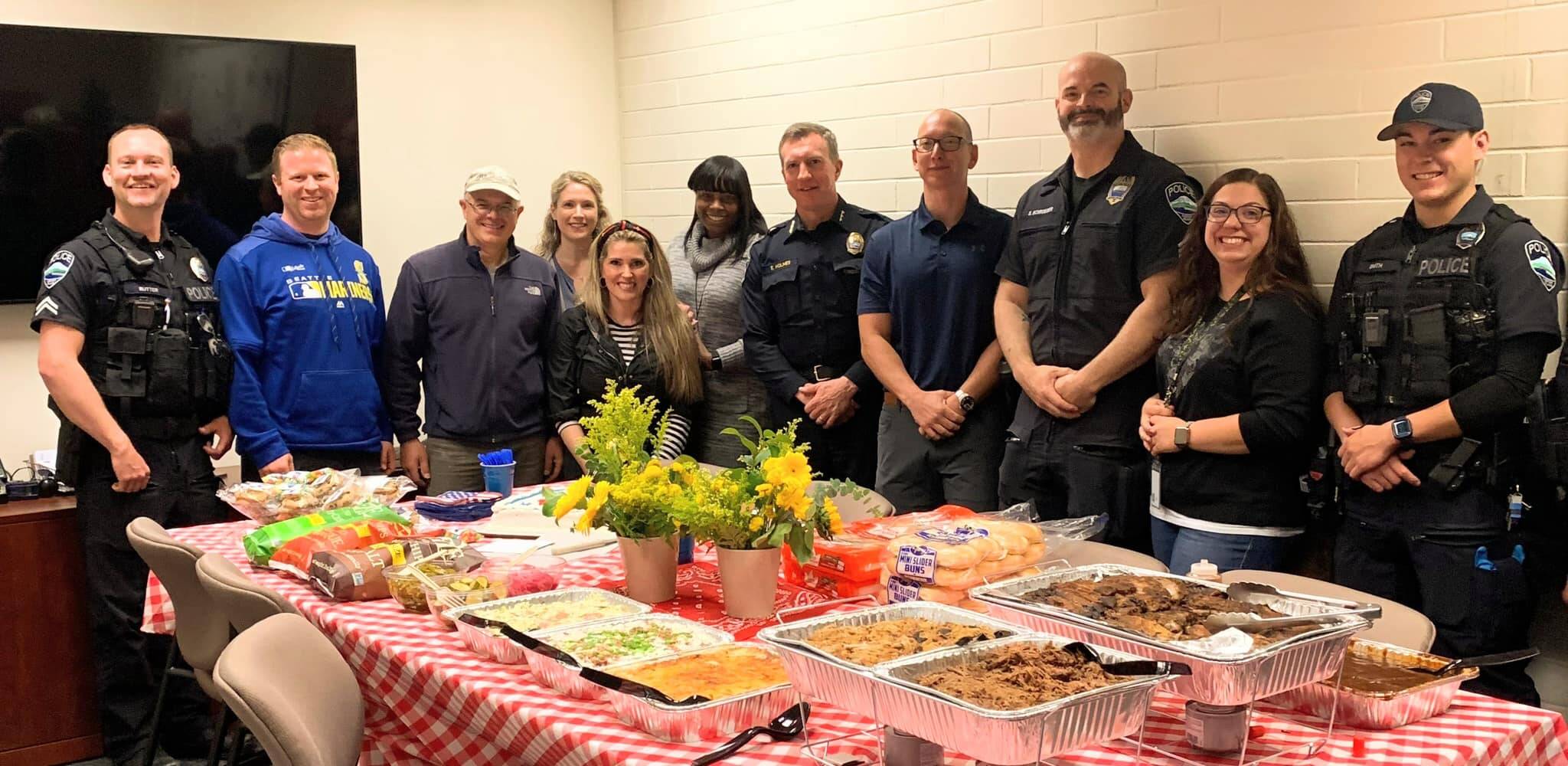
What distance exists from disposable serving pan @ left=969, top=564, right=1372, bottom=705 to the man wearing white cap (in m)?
2.72

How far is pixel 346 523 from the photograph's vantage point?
2.92 meters

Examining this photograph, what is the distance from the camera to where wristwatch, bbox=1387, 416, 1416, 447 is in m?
3.06

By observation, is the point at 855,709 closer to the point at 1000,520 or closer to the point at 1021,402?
the point at 1000,520

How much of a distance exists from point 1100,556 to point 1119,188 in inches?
57.4

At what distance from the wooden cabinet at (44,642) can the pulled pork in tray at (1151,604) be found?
328 cm

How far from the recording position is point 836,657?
1619 mm

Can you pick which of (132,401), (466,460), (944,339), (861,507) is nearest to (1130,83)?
(944,339)

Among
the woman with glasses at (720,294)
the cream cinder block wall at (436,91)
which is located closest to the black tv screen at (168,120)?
the cream cinder block wall at (436,91)

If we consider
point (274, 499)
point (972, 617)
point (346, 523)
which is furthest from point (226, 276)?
point (972, 617)

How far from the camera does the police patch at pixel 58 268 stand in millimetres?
3691

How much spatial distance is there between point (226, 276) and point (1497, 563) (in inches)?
145

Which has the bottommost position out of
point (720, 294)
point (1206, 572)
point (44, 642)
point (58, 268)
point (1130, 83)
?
point (44, 642)

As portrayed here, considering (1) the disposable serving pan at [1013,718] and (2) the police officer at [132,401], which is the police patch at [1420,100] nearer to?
(1) the disposable serving pan at [1013,718]

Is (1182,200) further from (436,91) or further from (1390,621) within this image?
(436,91)
